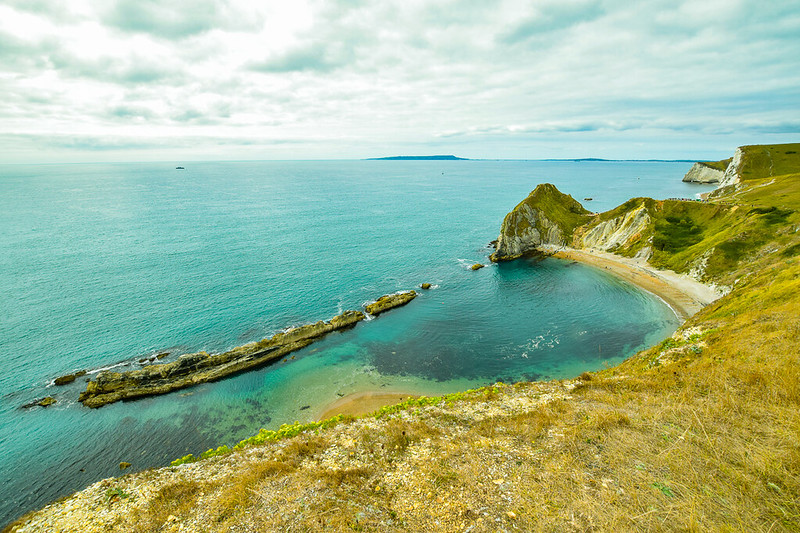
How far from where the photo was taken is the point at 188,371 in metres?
45.3

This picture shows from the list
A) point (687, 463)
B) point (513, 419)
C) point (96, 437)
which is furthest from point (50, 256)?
point (687, 463)

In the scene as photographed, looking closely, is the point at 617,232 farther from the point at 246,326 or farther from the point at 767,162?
the point at 767,162

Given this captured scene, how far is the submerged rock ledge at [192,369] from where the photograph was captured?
4138 cm

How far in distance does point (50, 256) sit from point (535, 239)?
12916cm

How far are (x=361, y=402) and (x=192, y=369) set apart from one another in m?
25.0

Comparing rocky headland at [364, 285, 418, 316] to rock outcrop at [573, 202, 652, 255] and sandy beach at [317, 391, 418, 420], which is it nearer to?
sandy beach at [317, 391, 418, 420]

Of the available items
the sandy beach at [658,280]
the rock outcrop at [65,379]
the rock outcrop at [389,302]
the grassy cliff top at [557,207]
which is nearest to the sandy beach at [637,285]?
the sandy beach at [658,280]

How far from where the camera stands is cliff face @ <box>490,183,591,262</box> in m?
89.9

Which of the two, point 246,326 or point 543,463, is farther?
point 246,326

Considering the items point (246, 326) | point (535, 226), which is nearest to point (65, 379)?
point (246, 326)

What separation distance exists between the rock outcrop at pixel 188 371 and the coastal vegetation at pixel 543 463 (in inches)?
754

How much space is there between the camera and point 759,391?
1959cm

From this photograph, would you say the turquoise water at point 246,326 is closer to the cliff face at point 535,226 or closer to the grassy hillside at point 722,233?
the cliff face at point 535,226

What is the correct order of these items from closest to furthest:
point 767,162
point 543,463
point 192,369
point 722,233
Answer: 1. point 543,463
2. point 192,369
3. point 722,233
4. point 767,162
